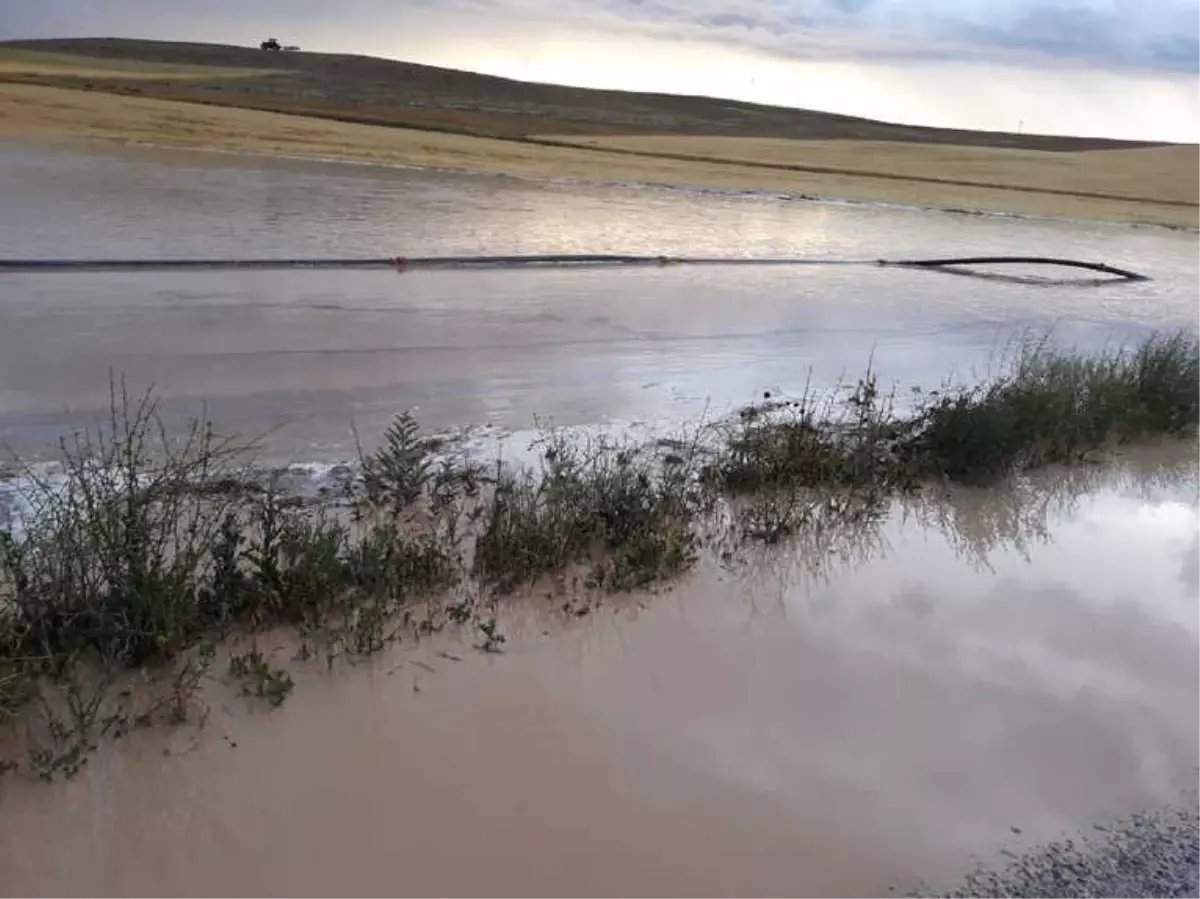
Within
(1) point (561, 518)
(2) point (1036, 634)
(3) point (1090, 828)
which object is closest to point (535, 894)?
(3) point (1090, 828)

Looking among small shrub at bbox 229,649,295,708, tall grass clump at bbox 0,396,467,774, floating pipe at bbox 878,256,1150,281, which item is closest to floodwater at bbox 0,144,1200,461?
floating pipe at bbox 878,256,1150,281

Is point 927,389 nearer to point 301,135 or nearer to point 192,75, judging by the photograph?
point 301,135

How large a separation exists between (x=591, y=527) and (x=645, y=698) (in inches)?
57.6

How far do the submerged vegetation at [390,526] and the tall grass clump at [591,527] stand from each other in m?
0.01

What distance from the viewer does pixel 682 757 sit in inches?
182

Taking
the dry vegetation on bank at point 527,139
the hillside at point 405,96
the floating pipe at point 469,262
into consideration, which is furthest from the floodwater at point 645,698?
the hillside at point 405,96

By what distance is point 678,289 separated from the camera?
16688mm

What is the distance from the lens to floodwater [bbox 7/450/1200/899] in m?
3.93

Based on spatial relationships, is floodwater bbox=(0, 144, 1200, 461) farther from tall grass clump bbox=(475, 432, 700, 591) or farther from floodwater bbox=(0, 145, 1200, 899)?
tall grass clump bbox=(475, 432, 700, 591)

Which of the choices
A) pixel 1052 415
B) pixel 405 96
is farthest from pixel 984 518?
pixel 405 96

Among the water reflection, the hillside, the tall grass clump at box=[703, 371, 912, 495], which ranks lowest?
the hillside

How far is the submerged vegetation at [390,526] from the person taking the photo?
465cm

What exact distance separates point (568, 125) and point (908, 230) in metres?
44.7

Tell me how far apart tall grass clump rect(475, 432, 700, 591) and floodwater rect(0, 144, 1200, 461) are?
1.94 meters
